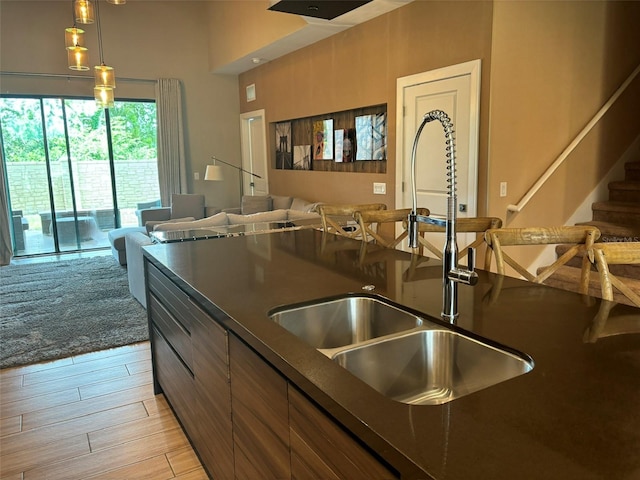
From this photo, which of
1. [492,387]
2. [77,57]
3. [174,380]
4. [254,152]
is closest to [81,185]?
[254,152]

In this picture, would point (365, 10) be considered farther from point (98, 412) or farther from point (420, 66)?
point (98, 412)

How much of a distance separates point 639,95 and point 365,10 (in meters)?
2.83

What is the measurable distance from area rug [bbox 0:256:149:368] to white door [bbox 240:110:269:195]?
275cm

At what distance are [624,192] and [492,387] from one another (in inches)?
171

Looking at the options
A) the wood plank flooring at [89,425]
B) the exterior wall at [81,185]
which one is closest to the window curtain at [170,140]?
the exterior wall at [81,185]

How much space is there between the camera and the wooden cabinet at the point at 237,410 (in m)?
1.02

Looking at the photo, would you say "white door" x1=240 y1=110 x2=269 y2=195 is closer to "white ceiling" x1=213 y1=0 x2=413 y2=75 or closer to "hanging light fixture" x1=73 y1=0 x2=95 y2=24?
"white ceiling" x1=213 y1=0 x2=413 y2=75

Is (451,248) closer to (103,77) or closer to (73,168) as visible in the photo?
(103,77)

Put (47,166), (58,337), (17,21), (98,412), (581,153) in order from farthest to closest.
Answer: (47,166)
(17,21)
(581,153)
(58,337)
(98,412)

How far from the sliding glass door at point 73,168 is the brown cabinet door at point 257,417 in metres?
7.17

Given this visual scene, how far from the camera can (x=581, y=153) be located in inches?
172

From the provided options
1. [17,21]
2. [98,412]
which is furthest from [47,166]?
[98,412]

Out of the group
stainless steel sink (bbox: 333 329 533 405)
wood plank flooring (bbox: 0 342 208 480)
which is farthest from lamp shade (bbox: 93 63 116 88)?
stainless steel sink (bbox: 333 329 533 405)

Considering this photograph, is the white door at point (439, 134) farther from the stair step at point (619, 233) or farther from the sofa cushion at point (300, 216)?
the stair step at point (619, 233)
